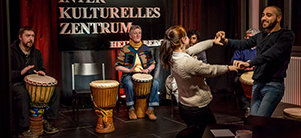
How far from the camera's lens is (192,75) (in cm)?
266

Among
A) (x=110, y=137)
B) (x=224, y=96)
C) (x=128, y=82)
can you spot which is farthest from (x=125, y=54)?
(x=224, y=96)

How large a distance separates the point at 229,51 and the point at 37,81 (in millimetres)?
3998

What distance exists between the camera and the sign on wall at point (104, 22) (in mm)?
5781

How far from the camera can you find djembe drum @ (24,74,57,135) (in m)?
4.32

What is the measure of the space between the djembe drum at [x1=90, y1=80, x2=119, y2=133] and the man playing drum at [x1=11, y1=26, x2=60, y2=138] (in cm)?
53

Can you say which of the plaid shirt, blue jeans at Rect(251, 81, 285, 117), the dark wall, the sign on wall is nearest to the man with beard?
blue jeans at Rect(251, 81, 285, 117)

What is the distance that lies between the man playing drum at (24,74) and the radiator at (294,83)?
3982 millimetres

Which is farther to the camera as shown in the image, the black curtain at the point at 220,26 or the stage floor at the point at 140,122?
the black curtain at the point at 220,26

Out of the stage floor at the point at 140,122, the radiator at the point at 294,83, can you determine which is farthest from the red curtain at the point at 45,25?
the radiator at the point at 294,83

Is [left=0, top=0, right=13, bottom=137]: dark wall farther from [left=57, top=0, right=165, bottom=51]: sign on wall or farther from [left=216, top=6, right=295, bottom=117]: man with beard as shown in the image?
[left=57, top=0, right=165, bottom=51]: sign on wall

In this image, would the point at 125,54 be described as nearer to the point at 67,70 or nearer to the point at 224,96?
the point at 67,70

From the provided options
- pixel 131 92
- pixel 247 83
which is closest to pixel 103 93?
pixel 131 92

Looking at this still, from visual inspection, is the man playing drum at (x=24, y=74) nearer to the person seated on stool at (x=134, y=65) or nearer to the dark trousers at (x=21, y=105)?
the dark trousers at (x=21, y=105)

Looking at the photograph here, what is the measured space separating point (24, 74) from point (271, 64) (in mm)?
3063
